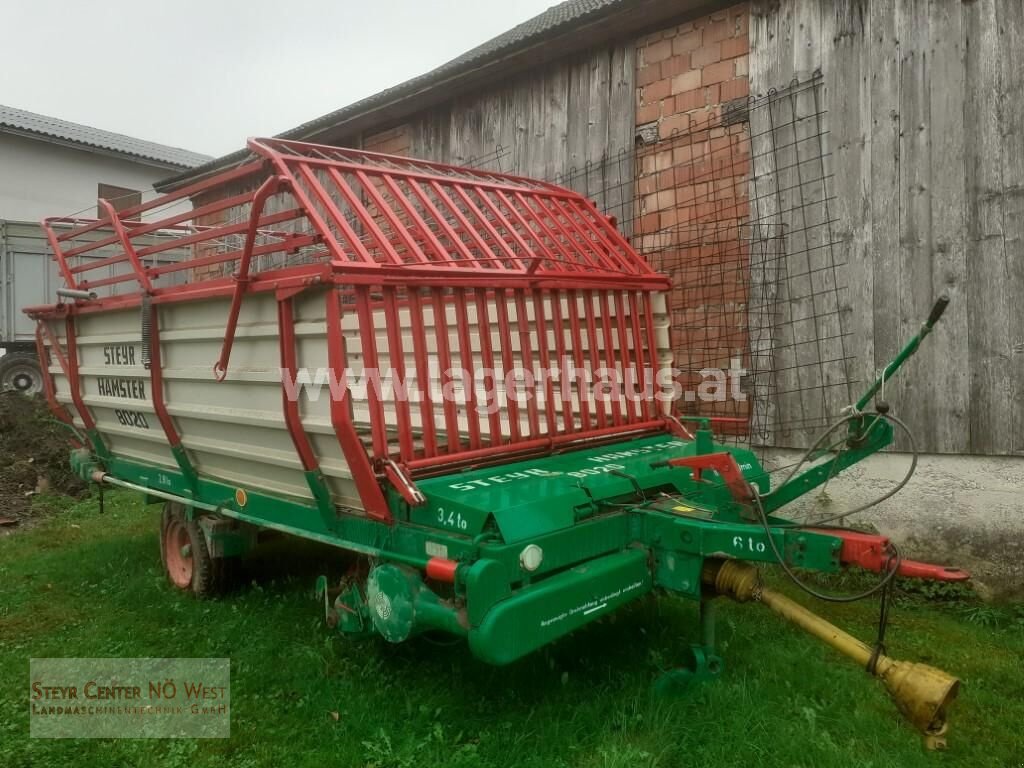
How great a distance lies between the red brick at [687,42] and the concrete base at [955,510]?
3.48m

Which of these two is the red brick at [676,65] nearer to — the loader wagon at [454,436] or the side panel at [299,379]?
the loader wagon at [454,436]

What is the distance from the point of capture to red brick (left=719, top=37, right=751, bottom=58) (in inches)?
226

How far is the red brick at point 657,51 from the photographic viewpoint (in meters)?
6.20

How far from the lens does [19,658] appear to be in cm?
413

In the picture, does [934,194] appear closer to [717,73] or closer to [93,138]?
[717,73]

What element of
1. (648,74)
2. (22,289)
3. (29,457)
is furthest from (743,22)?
(22,289)

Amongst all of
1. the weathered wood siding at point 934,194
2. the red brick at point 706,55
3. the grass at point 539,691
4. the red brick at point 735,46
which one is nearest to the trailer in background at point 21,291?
the grass at point 539,691

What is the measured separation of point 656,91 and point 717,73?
0.57 m

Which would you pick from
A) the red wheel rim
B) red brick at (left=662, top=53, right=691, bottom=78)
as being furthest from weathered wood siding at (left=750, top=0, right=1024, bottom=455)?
the red wheel rim

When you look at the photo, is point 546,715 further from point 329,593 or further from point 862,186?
point 862,186

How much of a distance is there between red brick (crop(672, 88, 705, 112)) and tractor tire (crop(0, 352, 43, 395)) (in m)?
10.7

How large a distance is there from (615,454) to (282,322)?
72.8 inches

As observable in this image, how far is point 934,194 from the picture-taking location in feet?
15.9

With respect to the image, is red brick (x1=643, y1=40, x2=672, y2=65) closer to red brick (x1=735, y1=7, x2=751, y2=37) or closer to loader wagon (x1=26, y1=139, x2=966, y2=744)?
red brick (x1=735, y1=7, x2=751, y2=37)
